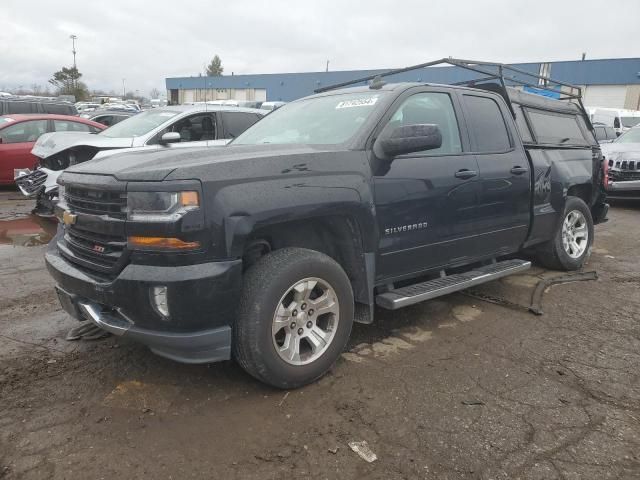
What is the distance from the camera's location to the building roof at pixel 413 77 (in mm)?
36969

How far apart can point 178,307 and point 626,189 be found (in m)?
10.3

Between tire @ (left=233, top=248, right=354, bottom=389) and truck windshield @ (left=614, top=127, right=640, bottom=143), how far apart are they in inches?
435

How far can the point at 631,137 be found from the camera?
38.6 feet

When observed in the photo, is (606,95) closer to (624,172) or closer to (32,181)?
(624,172)

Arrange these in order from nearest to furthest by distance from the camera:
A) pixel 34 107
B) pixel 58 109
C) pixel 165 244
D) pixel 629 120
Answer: pixel 165 244, pixel 58 109, pixel 34 107, pixel 629 120

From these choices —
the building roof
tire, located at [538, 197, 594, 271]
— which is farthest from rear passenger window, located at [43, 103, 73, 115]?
tire, located at [538, 197, 594, 271]

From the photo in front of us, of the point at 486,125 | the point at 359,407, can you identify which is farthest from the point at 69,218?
the point at 486,125

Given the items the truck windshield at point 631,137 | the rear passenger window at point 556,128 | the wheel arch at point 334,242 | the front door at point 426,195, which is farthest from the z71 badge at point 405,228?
the truck windshield at point 631,137

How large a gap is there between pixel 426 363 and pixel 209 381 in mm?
1431

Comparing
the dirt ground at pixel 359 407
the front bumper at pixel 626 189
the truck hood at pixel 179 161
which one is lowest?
the dirt ground at pixel 359 407

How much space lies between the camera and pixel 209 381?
318 centimetres

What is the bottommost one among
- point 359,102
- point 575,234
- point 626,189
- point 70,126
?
point 626,189

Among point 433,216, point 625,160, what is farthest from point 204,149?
point 625,160

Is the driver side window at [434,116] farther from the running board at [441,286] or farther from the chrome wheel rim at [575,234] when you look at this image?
the chrome wheel rim at [575,234]
